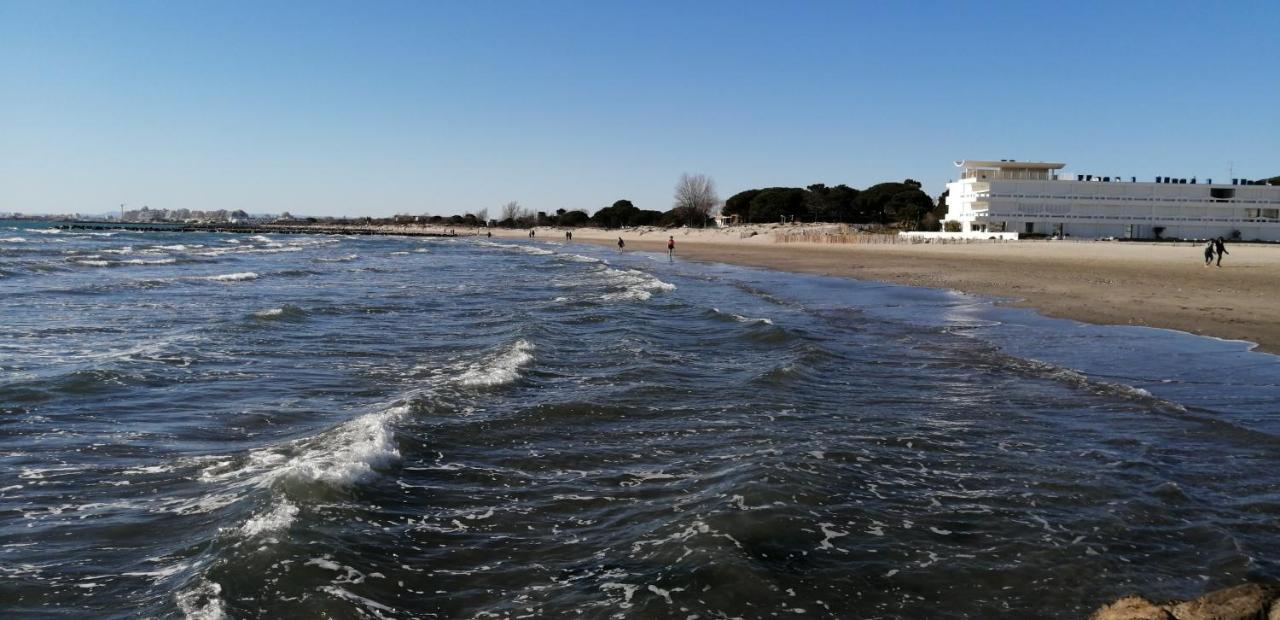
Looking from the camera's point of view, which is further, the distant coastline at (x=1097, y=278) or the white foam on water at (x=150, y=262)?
the white foam on water at (x=150, y=262)

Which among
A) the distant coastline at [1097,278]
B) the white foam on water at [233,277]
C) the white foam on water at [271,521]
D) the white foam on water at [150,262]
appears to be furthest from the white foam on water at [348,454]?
the white foam on water at [150,262]

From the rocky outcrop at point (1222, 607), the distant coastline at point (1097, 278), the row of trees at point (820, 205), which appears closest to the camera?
the rocky outcrop at point (1222, 607)

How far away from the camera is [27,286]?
26141 millimetres

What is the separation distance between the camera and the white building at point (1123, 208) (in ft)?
251

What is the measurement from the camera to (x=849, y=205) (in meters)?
112

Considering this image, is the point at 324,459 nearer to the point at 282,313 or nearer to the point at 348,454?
the point at 348,454

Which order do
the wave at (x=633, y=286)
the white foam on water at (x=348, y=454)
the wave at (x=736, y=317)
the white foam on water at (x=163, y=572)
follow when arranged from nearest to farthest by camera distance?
the white foam on water at (x=163, y=572)
the white foam on water at (x=348, y=454)
the wave at (x=736, y=317)
the wave at (x=633, y=286)

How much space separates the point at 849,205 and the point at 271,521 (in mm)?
112195

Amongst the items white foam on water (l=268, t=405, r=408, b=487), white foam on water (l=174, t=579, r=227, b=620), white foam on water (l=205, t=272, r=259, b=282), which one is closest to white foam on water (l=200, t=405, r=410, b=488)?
white foam on water (l=268, t=405, r=408, b=487)

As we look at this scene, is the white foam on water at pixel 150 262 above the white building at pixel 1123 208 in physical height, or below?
below

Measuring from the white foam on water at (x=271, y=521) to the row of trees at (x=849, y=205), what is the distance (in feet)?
327

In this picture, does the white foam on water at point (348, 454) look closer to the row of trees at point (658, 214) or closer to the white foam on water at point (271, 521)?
the white foam on water at point (271, 521)

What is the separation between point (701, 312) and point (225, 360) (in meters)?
11.1

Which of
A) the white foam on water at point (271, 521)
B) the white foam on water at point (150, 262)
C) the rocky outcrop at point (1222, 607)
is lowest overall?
the white foam on water at point (271, 521)
